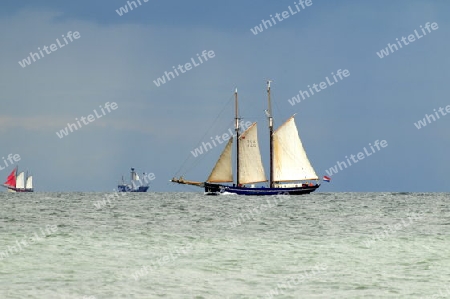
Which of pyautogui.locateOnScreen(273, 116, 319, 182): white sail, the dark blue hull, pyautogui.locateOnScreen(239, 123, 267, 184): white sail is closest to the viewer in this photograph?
pyautogui.locateOnScreen(273, 116, 319, 182): white sail

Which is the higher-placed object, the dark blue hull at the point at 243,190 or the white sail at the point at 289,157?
the white sail at the point at 289,157

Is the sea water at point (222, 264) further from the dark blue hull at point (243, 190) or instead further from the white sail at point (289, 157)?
the dark blue hull at point (243, 190)

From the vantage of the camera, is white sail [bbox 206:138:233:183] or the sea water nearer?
the sea water

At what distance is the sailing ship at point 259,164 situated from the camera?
4496 inches

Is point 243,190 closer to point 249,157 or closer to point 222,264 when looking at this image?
point 249,157

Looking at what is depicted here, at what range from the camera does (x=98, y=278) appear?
70.7 ft

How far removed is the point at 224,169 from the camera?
11388 centimetres

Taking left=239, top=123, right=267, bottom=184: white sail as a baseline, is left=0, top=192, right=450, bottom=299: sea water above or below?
below

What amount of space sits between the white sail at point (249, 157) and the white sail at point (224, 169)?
2.37m

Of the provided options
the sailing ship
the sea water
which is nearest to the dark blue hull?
the sailing ship

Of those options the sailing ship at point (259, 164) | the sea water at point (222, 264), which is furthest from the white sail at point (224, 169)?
the sea water at point (222, 264)

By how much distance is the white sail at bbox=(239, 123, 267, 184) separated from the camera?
115 m

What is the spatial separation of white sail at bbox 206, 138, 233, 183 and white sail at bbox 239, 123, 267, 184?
7.79 ft

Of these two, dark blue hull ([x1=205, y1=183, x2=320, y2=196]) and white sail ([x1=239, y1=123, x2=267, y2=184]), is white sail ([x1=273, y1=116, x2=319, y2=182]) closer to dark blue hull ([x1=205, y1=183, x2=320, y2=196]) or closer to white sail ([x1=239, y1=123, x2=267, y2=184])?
dark blue hull ([x1=205, y1=183, x2=320, y2=196])
